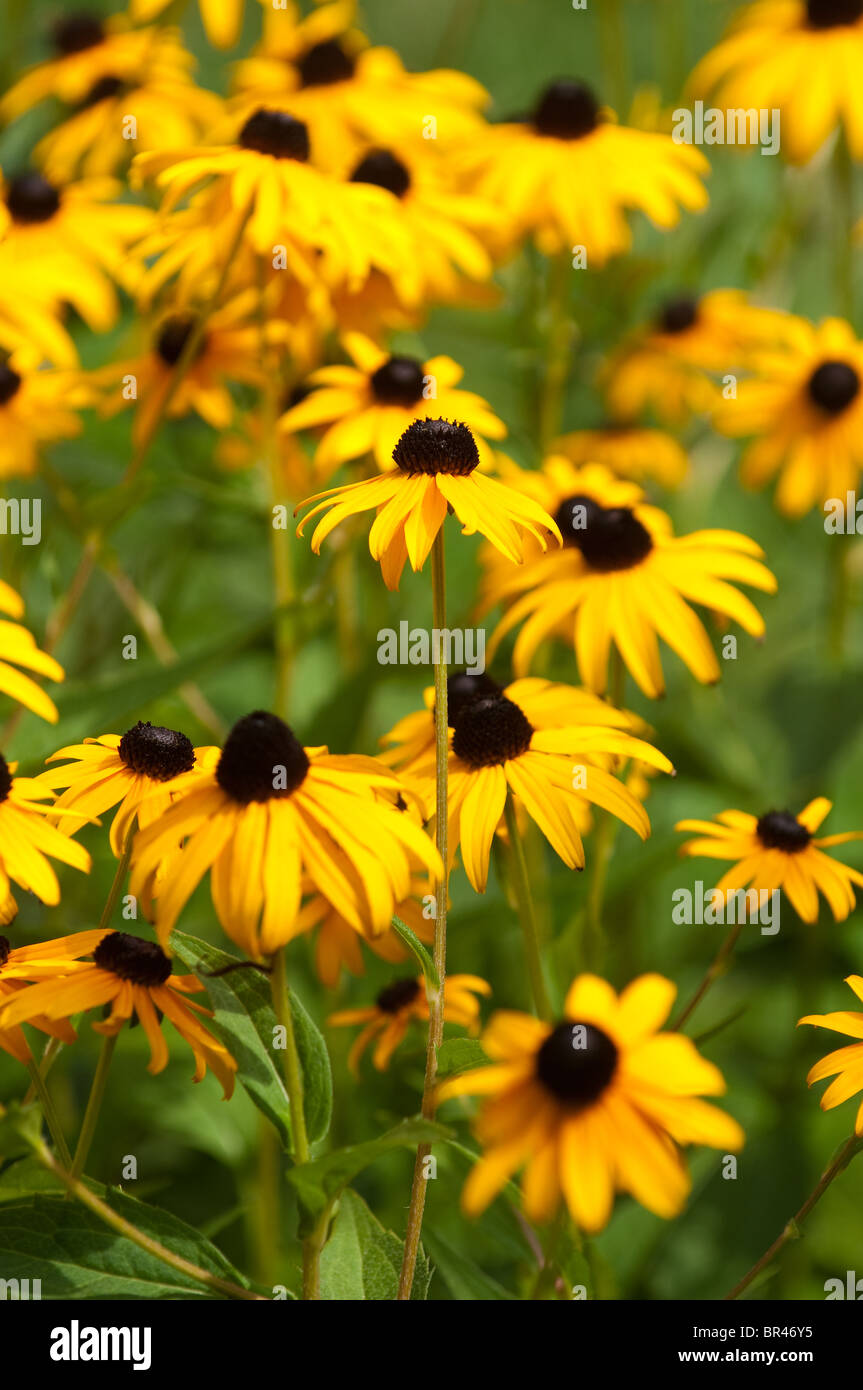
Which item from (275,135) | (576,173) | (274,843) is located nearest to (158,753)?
(274,843)

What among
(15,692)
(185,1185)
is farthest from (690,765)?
(15,692)

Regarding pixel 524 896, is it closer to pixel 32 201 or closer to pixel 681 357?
pixel 32 201

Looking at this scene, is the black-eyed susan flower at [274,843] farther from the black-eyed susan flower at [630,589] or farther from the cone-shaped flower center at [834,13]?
the cone-shaped flower center at [834,13]

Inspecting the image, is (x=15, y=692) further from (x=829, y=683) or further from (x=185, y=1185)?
(x=829, y=683)

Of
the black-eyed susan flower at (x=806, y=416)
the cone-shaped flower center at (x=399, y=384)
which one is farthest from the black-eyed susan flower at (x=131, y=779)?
the black-eyed susan flower at (x=806, y=416)

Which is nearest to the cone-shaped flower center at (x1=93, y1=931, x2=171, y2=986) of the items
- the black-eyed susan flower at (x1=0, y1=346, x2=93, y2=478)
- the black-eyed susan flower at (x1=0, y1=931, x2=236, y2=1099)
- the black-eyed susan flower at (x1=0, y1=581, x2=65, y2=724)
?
the black-eyed susan flower at (x1=0, y1=931, x2=236, y2=1099)
